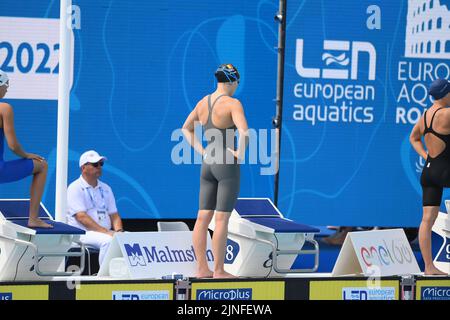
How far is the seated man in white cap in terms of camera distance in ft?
27.7

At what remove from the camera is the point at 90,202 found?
8.59m

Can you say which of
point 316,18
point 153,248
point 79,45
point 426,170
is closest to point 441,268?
point 426,170

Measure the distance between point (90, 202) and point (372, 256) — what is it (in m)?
2.36

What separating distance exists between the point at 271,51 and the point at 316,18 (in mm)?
576

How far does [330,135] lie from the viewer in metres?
10.6

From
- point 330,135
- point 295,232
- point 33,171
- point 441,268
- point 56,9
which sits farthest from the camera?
point 330,135

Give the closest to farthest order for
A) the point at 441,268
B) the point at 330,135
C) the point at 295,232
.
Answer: the point at 295,232 < the point at 441,268 < the point at 330,135

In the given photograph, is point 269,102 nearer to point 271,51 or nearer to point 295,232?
point 271,51

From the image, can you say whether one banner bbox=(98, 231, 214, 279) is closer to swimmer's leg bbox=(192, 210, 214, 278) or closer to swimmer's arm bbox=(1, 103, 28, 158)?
swimmer's leg bbox=(192, 210, 214, 278)

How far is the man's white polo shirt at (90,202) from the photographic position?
8477mm

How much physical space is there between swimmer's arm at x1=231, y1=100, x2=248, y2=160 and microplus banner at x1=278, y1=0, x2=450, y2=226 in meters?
3.18

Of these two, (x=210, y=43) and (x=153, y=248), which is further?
(x=210, y=43)

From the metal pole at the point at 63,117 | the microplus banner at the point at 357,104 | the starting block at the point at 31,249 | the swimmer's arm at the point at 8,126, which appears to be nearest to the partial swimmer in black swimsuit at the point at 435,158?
the microplus banner at the point at 357,104

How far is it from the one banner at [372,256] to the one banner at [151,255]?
1.06 meters
